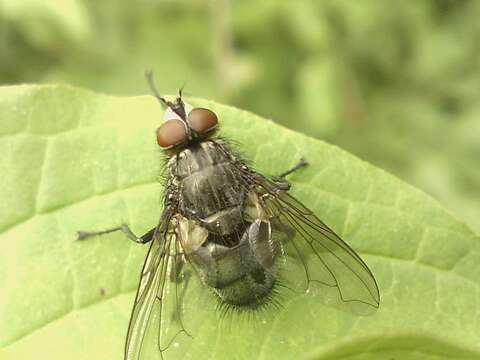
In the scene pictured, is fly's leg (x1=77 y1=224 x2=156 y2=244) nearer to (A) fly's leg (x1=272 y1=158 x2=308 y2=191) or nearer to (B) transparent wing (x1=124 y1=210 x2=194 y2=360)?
(B) transparent wing (x1=124 y1=210 x2=194 y2=360)

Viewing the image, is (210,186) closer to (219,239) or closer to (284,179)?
(219,239)

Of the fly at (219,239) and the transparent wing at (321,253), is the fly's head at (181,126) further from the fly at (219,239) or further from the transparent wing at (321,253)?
the transparent wing at (321,253)

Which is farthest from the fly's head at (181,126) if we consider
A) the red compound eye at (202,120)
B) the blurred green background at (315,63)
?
the blurred green background at (315,63)

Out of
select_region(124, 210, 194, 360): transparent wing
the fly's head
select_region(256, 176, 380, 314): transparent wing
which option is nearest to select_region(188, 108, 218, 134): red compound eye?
the fly's head

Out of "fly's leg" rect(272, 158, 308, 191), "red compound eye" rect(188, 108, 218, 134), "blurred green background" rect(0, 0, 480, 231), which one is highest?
"red compound eye" rect(188, 108, 218, 134)

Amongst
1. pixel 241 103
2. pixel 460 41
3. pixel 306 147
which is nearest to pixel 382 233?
pixel 306 147
